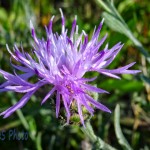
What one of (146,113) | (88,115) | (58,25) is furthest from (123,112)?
(88,115)

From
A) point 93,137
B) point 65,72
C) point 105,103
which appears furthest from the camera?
point 105,103

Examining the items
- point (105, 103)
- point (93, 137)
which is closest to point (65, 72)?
point (93, 137)

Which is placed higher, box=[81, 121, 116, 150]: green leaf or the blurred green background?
the blurred green background

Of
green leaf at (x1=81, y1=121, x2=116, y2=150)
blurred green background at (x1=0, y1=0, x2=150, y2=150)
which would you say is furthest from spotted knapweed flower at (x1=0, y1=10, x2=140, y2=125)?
blurred green background at (x1=0, y1=0, x2=150, y2=150)

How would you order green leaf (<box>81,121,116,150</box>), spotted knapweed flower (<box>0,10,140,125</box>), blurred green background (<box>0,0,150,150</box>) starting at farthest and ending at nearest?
1. blurred green background (<box>0,0,150,150</box>)
2. green leaf (<box>81,121,116,150</box>)
3. spotted knapweed flower (<box>0,10,140,125</box>)

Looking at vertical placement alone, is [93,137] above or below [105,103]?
below

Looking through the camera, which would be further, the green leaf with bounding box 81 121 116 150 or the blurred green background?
the blurred green background

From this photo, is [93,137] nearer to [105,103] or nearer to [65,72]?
[65,72]

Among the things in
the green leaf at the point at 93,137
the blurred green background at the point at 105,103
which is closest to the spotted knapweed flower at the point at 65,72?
the green leaf at the point at 93,137

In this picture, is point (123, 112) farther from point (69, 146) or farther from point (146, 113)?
point (69, 146)

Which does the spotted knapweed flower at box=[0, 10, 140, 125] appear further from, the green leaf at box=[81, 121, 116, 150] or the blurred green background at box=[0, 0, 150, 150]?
the blurred green background at box=[0, 0, 150, 150]

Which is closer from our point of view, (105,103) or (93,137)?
(93,137)

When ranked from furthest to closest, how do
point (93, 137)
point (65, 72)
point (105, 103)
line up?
point (105, 103)
point (93, 137)
point (65, 72)
